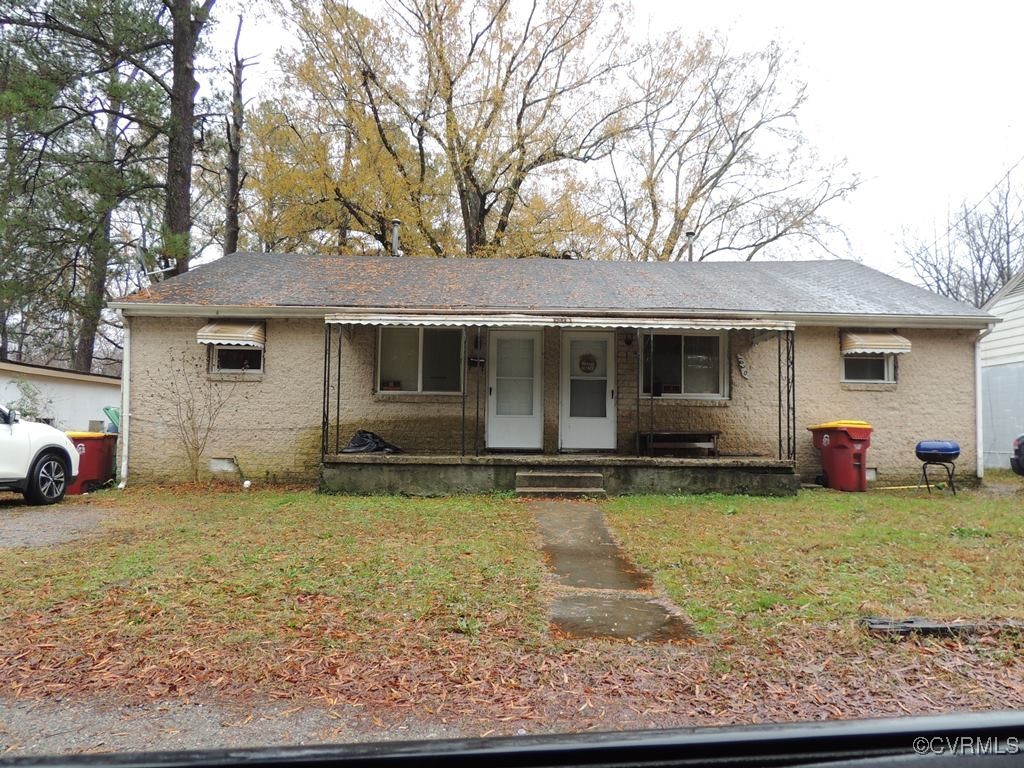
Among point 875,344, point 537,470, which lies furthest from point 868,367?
point 537,470

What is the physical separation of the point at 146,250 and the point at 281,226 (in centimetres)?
582

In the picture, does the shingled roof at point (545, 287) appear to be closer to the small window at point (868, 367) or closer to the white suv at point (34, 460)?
the small window at point (868, 367)

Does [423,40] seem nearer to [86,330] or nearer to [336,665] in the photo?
[86,330]

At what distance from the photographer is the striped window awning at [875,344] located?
9.65 m

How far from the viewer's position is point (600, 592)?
459 centimetres

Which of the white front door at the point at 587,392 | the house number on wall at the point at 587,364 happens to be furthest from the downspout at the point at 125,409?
the house number on wall at the point at 587,364

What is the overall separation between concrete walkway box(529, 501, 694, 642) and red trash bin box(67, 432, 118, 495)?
744 cm

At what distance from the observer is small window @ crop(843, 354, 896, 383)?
10156 mm

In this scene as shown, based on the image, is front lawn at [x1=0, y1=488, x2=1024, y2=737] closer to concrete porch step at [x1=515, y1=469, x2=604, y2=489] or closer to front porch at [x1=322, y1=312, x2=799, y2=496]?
concrete porch step at [x1=515, y1=469, x2=604, y2=489]

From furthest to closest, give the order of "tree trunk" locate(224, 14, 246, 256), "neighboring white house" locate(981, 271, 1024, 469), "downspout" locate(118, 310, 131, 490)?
"tree trunk" locate(224, 14, 246, 256) → "neighboring white house" locate(981, 271, 1024, 469) → "downspout" locate(118, 310, 131, 490)

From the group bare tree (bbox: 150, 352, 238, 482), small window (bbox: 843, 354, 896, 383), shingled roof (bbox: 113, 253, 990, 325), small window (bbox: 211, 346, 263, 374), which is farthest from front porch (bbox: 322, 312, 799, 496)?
bare tree (bbox: 150, 352, 238, 482)

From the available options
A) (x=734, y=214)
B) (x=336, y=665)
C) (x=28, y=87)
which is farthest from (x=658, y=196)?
(x=336, y=665)

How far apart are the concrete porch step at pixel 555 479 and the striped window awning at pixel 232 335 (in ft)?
15.3

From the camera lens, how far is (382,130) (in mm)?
18750
